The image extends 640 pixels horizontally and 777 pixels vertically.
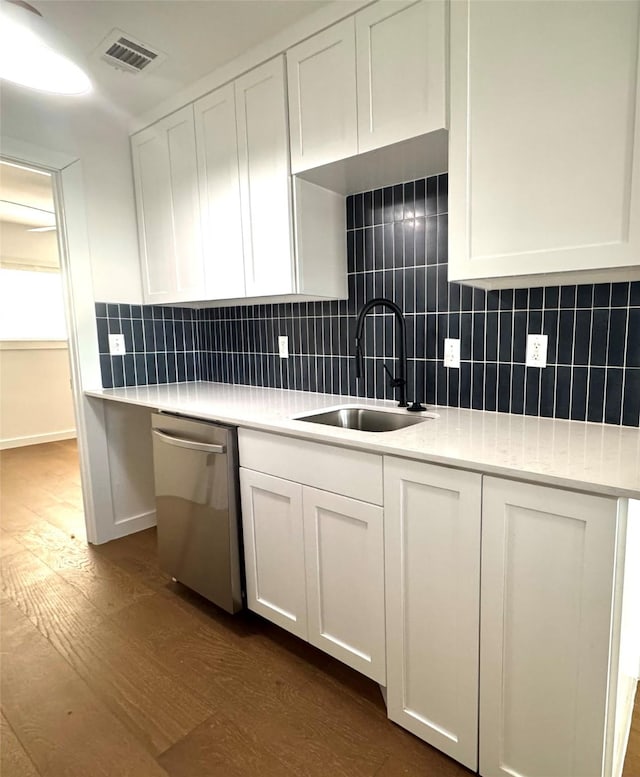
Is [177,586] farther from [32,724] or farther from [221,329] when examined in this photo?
[221,329]

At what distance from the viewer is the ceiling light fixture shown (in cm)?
131

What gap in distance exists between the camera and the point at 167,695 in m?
1.52

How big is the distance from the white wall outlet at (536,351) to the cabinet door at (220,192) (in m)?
1.26

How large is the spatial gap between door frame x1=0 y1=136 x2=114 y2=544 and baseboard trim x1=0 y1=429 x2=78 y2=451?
291 centimetres

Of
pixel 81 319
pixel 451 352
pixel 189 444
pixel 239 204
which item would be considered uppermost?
pixel 239 204

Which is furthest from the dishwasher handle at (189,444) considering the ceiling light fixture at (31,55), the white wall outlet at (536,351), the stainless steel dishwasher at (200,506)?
the ceiling light fixture at (31,55)

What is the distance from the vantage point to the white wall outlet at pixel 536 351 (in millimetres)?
1535

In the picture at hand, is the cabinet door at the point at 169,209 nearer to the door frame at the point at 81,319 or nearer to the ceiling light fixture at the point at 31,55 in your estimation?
the door frame at the point at 81,319

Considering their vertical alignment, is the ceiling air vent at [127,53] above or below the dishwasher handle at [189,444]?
above

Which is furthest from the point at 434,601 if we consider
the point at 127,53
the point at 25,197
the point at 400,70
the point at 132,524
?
the point at 25,197

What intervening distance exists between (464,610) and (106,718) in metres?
1.20

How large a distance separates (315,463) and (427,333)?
0.75m

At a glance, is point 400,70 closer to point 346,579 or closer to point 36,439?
point 346,579

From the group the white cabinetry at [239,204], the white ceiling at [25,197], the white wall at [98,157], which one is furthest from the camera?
the white ceiling at [25,197]
